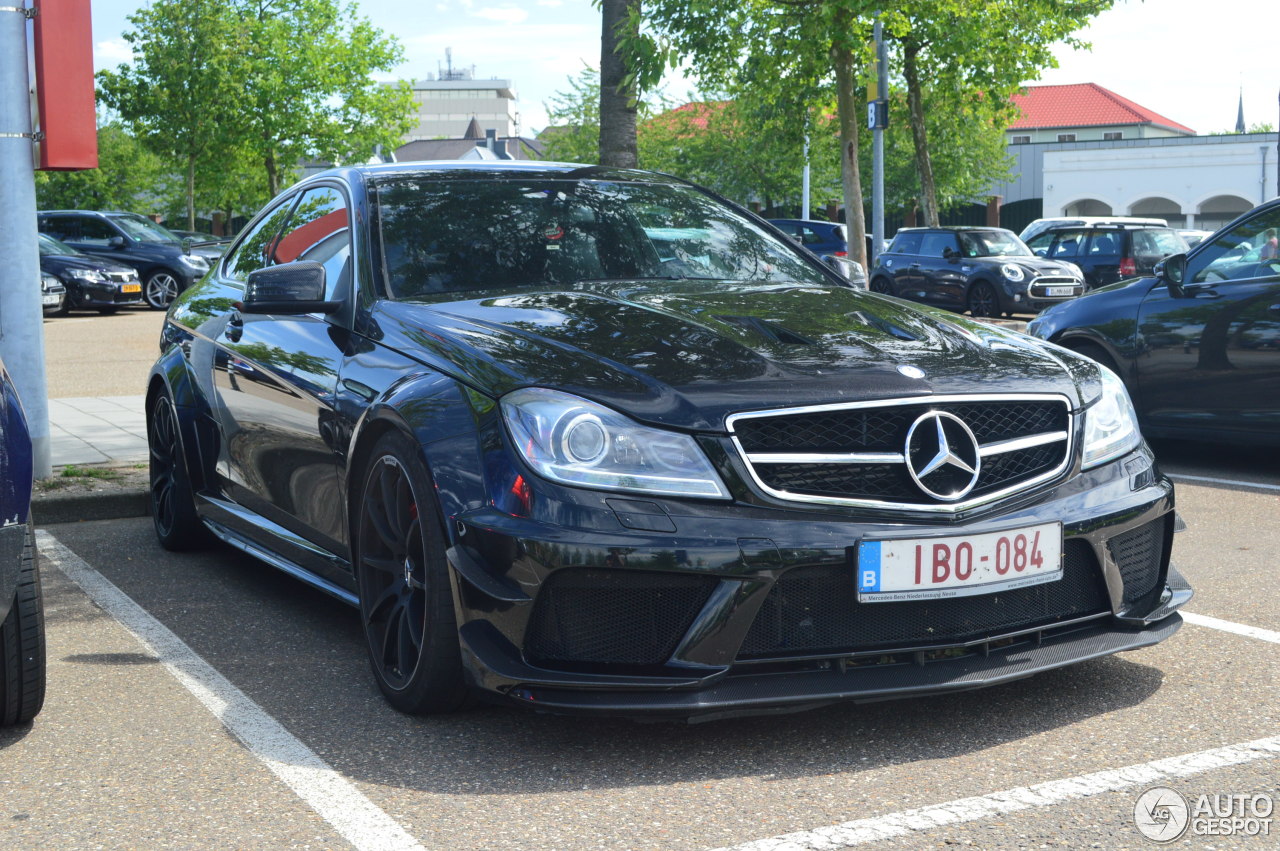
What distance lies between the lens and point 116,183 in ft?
185

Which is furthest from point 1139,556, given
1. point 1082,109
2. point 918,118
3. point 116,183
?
point 1082,109

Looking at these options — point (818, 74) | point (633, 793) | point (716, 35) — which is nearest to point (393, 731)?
point (633, 793)

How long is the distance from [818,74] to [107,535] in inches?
697

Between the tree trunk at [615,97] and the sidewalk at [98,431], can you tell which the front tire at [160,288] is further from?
the tree trunk at [615,97]

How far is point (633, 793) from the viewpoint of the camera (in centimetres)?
327

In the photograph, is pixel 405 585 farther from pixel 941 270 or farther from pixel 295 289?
pixel 941 270

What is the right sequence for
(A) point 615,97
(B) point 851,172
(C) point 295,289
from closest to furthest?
(C) point 295,289
(A) point 615,97
(B) point 851,172

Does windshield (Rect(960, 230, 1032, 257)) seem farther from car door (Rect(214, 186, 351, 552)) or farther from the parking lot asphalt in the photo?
the parking lot asphalt

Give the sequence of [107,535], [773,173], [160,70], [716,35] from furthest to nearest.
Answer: [773,173], [160,70], [716,35], [107,535]

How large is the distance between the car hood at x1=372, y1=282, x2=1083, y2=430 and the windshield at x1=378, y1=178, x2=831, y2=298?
7.7 inches

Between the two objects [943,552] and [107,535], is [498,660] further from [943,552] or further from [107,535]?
[107,535]

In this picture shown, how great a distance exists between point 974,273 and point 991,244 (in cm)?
78

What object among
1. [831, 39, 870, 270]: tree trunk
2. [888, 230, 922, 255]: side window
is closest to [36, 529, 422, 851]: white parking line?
[831, 39, 870, 270]: tree trunk

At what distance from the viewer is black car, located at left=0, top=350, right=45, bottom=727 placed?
11.2ft
